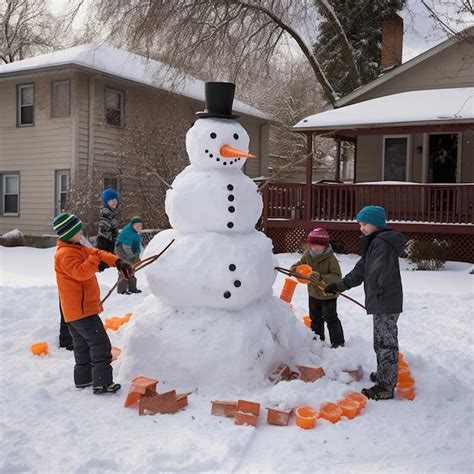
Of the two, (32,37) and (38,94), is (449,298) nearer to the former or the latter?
(38,94)

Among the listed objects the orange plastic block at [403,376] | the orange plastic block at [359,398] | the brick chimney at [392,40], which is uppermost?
the brick chimney at [392,40]

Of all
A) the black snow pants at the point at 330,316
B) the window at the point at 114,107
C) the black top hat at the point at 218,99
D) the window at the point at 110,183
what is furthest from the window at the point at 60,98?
the black snow pants at the point at 330,316

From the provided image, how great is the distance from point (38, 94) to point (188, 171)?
1388cm

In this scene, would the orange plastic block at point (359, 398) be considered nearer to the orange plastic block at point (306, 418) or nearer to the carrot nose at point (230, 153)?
the orange plastic block at point (306, 418)

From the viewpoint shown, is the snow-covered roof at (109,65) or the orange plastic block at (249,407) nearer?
the orange plastic block at (249,407)

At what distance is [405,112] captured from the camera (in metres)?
13.5

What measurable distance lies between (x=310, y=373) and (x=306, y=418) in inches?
30.4

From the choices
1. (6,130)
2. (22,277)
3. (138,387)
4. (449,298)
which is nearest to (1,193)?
(6,130)

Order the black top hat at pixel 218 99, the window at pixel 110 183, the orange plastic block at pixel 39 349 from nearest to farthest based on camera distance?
1. the black top hat at pixel 218 99
2. the orange plastic block at pixel 39 349
3. the window at pixel 110 183

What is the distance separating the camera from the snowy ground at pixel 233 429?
311 centimetres

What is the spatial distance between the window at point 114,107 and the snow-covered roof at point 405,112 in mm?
6137

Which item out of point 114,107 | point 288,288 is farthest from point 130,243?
point 114,107

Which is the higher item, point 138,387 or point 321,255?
point 321,255

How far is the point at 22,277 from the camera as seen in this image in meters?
10.3
